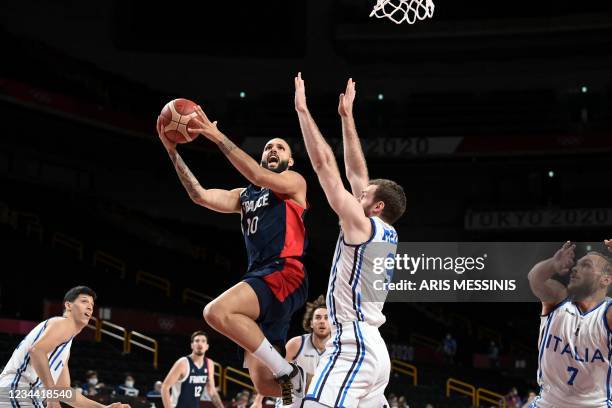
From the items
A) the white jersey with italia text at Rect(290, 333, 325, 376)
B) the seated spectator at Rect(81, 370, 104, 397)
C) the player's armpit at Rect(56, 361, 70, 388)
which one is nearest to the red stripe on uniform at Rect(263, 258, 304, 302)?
the white jersey with italia text at Rect(290, 333, 325, 376)

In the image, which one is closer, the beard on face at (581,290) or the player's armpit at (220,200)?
the beard on face at (581,290)

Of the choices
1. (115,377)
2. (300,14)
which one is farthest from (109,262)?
(300,14)

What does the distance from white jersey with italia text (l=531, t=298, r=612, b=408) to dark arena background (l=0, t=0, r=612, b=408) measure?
1674cm

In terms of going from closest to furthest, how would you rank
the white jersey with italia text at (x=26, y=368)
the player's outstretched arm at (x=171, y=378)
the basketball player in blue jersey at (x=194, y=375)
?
the white jersey with italia text at (x=26, y=368), the player's outstretched arm at (x=171, y=378), the basketball player in blue jersey at (x=194, y=375)

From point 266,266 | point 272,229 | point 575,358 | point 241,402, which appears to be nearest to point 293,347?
point 266,266

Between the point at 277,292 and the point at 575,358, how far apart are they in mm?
2207

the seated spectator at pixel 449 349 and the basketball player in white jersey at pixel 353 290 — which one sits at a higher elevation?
the seated spectator at pixel 449 349

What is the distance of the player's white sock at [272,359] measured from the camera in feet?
22.3

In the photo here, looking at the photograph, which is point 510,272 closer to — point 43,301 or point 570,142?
point 43,301

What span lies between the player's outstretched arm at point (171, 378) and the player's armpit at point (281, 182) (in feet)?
19.4

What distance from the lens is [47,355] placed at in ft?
28.4

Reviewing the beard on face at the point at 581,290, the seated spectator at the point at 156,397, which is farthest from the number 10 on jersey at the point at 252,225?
the seated spectator at the point at 156,397

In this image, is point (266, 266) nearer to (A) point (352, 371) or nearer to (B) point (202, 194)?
(B) point (202, 194)

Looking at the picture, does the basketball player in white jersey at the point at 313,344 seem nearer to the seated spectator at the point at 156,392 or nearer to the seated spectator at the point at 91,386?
the seated spectator at the point at 91,386
